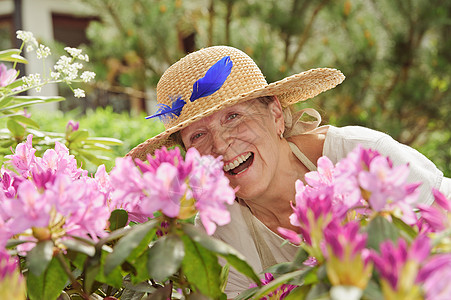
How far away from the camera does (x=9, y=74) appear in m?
1.46

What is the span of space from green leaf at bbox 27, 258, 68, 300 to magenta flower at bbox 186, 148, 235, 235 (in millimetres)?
212

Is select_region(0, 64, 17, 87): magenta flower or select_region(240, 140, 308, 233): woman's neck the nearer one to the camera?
select_region(0, 64, 17, 87): magenta flower

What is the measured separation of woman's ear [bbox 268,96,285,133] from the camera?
5.20 ft

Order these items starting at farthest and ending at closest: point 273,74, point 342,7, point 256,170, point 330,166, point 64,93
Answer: point 64,93 < point 342,7 < point 273,74 < point 256,170 < point 330,166

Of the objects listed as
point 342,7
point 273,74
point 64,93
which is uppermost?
point 342,7

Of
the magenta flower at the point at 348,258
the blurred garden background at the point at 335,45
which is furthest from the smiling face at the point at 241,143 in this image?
the blurred garden background at the point at 335,45

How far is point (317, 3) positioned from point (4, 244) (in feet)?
14.6

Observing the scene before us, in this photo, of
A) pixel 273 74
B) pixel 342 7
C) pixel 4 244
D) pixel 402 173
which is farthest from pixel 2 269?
pixel 342 7

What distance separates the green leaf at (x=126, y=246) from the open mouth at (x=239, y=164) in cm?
71

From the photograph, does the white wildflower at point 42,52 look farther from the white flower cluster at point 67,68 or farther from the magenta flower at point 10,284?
the magenta flower at point 10,284

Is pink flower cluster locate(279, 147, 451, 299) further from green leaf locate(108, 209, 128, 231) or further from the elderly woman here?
the elderly woman

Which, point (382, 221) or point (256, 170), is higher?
point (382, 221)

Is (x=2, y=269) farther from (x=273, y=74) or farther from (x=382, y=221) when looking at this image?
(x=273, y=74)

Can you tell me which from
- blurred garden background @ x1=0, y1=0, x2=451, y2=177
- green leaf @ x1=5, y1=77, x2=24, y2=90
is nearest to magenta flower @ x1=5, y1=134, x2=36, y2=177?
green leaf @ x1=5, y1=77, x2=24, y2=90
